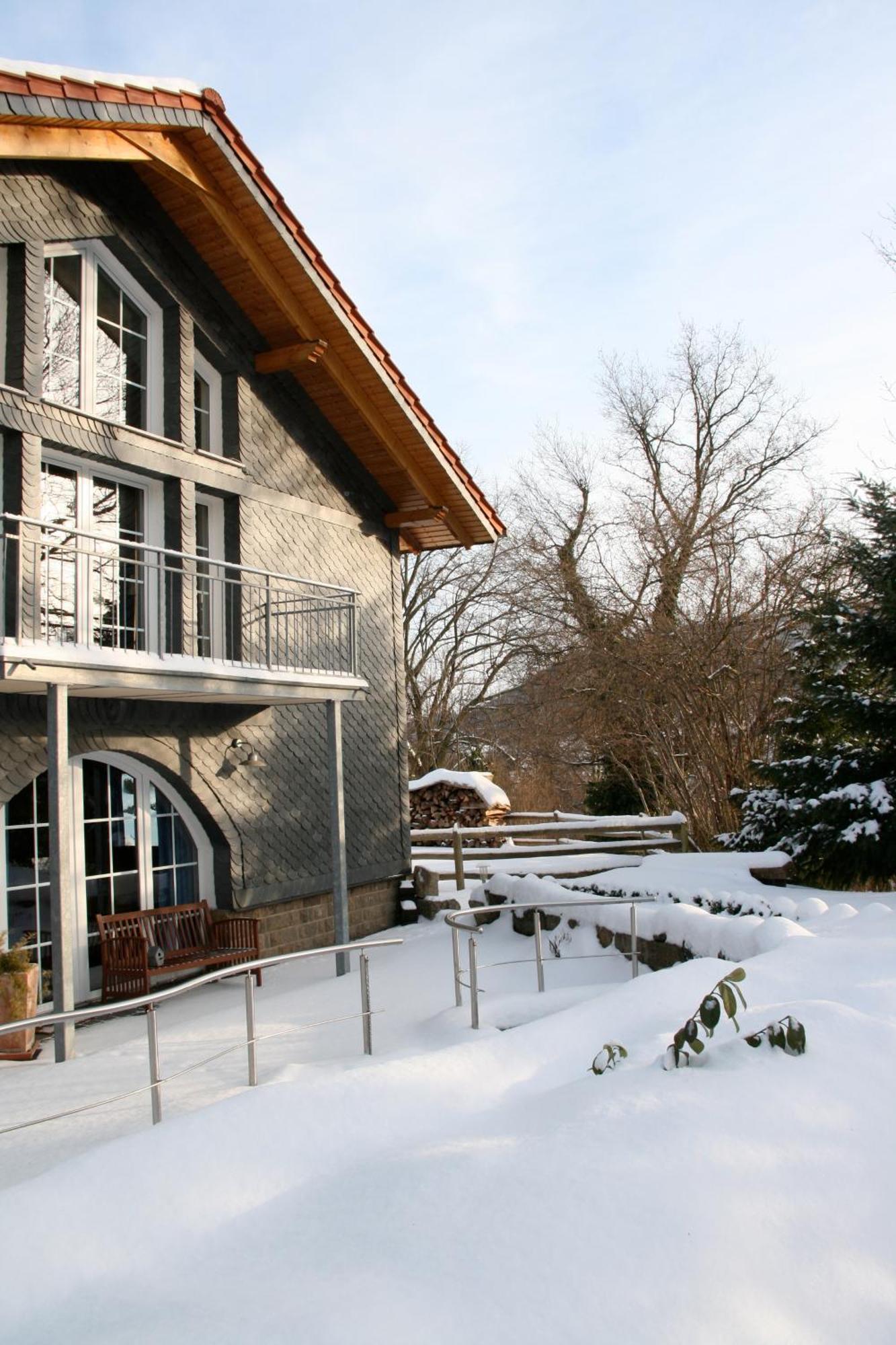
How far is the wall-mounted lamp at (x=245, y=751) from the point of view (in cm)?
1069

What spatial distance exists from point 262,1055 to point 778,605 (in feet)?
35.4

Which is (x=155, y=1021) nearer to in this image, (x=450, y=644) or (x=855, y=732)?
(x=855, y=732)

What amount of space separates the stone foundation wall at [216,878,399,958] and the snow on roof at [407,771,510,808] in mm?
5875

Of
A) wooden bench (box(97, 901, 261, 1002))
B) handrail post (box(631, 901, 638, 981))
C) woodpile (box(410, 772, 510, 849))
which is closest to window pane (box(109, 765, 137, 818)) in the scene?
wooden bench (box(97, 901, 261, 1002))

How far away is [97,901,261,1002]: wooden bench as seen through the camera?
29.9 feet

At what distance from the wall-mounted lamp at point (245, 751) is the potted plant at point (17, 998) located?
309 centimetres

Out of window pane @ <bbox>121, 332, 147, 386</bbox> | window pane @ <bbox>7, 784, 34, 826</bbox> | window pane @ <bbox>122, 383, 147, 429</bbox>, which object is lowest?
window pane @ <bbox>7, 784, 34, 826</bbox>

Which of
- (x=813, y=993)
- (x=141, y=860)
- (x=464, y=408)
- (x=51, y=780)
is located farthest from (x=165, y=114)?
(x=464, y=408)

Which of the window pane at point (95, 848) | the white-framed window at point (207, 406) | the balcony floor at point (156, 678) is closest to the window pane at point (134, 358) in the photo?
the white-framed window at point (207, 406)

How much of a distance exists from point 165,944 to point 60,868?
8.20 ft

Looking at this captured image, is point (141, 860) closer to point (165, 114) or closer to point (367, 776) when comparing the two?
point (367, 776)

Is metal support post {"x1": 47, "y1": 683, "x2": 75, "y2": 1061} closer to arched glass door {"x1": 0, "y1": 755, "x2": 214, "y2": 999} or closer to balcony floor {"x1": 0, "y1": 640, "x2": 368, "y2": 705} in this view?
balcony floor {"x1": 0, "y1": 640, "x2": 368, "y2": 705}

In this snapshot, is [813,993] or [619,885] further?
[619,885]

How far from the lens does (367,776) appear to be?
42.5ft
